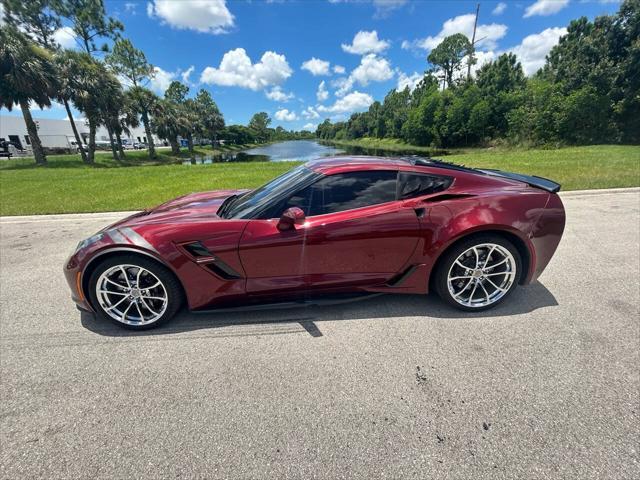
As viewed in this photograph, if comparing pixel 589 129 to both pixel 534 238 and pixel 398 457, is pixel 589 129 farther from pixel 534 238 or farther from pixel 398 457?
pixel 398 457

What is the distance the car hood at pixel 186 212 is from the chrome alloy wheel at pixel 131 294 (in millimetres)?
424

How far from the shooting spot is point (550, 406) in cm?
178

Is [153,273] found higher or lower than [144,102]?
lower

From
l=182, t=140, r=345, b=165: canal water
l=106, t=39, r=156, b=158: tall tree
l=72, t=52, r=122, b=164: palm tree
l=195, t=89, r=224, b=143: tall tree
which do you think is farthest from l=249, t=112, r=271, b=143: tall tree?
l=72, t=52, r=122, b=164: palm tree

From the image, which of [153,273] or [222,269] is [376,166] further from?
[153,273]

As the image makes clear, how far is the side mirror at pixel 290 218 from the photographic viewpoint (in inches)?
89.9

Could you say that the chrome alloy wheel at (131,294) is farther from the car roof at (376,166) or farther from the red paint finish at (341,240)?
the car roof at (376,166)

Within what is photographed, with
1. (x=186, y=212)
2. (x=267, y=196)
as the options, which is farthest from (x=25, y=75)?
(x=267, y=196)

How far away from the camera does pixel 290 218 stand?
2293mm

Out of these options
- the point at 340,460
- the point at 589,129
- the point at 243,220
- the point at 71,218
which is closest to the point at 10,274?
the point at 71,218

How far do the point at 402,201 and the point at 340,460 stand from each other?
6.21 feet

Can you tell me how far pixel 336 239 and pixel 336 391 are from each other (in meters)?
1.11

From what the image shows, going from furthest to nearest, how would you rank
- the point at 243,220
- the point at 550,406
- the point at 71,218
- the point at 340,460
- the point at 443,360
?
the point at 71,218 → the point at 243,220 → the point at 443,360 → the point at 550,406 → the point at 340,460

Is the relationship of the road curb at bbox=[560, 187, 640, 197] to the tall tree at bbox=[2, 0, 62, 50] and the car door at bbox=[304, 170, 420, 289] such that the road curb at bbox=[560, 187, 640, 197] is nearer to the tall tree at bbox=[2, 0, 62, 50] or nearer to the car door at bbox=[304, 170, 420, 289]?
the car door at bbox=[304, 170, 420, 289]
